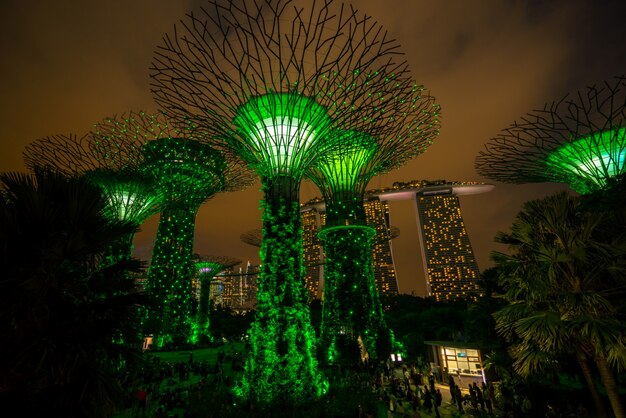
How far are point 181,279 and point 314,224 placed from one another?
118 m

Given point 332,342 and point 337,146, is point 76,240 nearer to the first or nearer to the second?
point 337,146

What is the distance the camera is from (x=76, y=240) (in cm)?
445

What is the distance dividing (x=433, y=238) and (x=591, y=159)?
126m

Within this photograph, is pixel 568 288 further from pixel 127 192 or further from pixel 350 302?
pixel 127 192

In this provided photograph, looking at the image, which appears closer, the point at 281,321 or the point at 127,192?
Answer: the point at 281,321

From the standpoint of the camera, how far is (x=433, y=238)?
445 ft

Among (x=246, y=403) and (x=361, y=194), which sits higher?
(x=361, y=194)

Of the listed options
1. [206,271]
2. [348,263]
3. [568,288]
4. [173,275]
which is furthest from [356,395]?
[206,271]

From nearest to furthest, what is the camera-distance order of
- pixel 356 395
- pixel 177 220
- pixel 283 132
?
pixel 356 395 → pixel 283 132 → pixel 177 220

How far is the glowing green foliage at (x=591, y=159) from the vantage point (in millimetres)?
15969

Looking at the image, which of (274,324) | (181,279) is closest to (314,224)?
(181,279)

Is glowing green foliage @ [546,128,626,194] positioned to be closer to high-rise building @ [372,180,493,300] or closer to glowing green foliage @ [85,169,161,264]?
glowing green foliage @ [85,169,161,264]

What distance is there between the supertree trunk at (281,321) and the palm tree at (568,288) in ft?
19.4

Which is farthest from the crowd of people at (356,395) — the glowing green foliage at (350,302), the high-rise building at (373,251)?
the high-rise building at (373,251)
